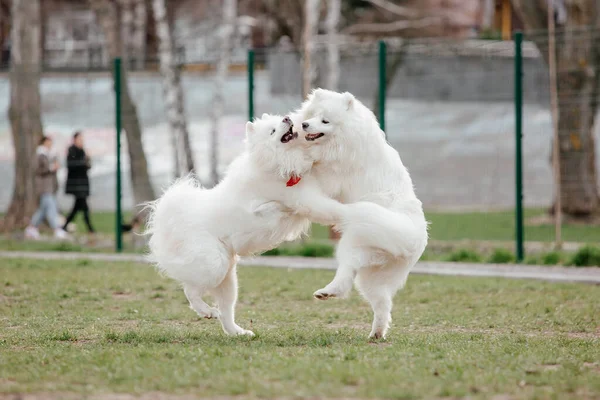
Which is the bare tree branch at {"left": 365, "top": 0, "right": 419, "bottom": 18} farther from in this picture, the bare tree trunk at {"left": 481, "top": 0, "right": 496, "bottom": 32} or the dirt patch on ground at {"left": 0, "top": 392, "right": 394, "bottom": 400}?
the dirt patch on ground at {"left": 0, "top": 392, "right": 394, "bottom": 400}

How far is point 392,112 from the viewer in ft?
60.4

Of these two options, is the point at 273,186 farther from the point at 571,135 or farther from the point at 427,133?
the point at 427,133

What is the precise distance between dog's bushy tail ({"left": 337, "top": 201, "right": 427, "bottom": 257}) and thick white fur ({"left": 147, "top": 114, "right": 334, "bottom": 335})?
357 millimetres

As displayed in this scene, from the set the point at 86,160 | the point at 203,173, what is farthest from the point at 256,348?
the point at 203,173

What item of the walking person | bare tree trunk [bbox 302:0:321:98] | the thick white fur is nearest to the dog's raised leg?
the thick white fur

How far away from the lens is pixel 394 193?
6809mm

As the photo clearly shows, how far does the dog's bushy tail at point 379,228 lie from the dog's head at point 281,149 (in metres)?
0.46

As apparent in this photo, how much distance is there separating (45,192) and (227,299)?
10.1 meters

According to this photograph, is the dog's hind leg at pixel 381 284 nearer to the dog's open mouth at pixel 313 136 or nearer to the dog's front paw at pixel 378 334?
the dog's front paw at pixel 378 334

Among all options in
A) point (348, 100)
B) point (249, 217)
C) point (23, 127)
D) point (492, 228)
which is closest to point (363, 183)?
point (348, 100)

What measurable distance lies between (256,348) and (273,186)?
3.92 feet

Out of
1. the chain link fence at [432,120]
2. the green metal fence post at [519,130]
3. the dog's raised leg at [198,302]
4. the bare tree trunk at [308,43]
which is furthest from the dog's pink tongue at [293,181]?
the bare tree trunk at [308,43]

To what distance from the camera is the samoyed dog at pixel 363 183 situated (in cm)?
662

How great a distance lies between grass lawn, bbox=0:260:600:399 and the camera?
5199 millimetres
